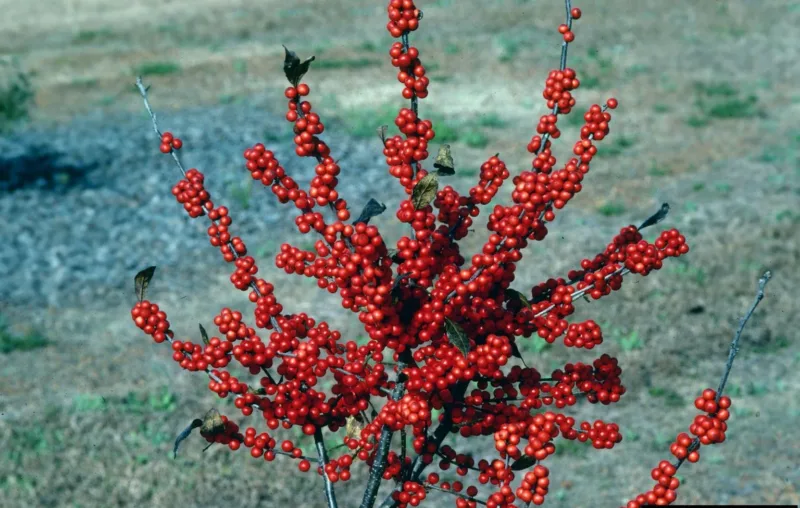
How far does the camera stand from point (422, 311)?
2574 millimetres

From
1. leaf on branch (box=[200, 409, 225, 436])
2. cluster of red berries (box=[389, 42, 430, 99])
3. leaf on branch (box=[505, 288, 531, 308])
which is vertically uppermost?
cluster of red berries (box=[389, 42, 430, 99])

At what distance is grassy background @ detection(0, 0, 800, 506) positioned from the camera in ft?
21.2

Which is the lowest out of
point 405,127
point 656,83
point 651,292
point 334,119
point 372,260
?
point 372,260

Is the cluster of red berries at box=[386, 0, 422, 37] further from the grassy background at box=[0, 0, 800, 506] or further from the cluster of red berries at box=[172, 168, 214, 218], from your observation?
the grassy background at box=[0, 0, 800, 506]

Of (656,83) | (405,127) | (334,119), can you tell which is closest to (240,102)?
(334,119)

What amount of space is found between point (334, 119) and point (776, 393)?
29.4ft

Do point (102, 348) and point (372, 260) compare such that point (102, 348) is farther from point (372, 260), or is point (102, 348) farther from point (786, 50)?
point (786, 50)

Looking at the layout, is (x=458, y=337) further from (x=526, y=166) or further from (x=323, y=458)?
(x=526, y=166)

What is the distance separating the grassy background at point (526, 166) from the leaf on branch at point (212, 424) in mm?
3568

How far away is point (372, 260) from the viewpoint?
247cm

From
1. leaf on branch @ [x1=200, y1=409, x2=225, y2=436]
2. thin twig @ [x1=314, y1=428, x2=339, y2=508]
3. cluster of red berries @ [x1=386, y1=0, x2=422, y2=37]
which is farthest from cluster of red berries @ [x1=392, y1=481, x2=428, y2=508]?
cluster of red berries @ [x1=386, y1=0, x2=422, y2=37]

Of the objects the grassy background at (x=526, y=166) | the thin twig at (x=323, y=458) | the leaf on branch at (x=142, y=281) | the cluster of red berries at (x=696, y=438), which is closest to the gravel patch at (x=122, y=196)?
the grassy background at (x=526, y=166)

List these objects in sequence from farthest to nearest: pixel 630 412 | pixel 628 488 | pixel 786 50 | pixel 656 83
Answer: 1. pixel 786 50
2. pixel 656 83
3. pixel 630 412
4. pixel 628 488

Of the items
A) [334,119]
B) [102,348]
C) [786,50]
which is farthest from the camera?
[786,50]
